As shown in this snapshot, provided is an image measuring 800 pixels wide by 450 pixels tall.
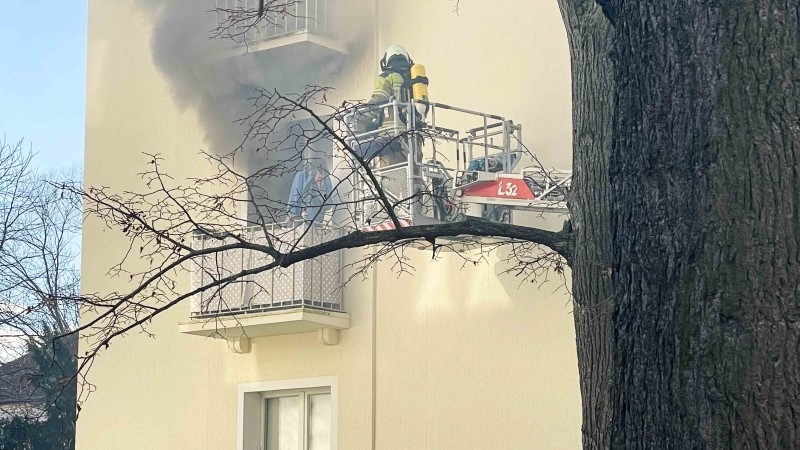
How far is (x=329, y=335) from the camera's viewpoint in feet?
50.1

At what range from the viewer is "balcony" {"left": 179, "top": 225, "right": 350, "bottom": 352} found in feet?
48.1

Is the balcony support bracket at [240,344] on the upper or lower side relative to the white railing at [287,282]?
lower

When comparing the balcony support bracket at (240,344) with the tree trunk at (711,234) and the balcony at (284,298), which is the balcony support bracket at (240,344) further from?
the tree trunk at (711,234)

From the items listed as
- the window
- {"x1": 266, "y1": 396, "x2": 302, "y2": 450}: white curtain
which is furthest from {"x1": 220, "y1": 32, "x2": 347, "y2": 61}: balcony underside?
{"x1": 266, "y1": 396, "x2": 302, "y2": 450}: white curtain

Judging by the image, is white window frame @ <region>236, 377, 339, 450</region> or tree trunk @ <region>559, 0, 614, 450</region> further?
white window frame @ <region>236, 377, 339, 450</region>

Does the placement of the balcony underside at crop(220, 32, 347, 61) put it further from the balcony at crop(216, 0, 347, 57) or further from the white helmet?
the white helmet

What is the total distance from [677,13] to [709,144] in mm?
566

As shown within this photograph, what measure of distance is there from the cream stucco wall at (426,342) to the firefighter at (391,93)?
3.19 ft

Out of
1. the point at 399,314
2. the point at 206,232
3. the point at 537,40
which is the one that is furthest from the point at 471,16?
the point at 206,232

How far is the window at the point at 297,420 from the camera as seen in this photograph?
1573 centimetres

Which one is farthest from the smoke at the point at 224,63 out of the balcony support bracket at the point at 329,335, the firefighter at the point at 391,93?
the balcony support bracket at the point at 329,335

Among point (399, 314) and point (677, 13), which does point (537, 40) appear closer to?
point (399, 314)

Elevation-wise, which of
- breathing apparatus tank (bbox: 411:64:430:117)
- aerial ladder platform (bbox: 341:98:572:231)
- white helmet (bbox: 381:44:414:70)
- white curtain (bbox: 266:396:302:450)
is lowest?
white curtain (bbox: 266:396:302:450)

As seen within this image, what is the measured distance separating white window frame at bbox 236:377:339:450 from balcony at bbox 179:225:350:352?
62 cm
